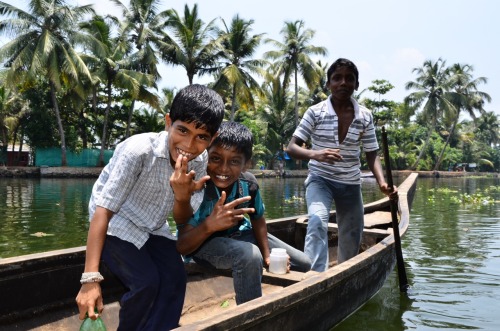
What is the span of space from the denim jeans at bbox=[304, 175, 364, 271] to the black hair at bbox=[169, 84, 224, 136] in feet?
5.54

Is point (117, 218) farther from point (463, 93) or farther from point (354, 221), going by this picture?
point (463, 93)

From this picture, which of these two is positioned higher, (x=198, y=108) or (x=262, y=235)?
(x=198, y=108)

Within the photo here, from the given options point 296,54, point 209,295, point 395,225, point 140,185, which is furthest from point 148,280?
point 296,54

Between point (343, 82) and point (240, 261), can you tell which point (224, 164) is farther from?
point (343, 82)

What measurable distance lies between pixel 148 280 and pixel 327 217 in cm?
186

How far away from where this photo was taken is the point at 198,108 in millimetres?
2168

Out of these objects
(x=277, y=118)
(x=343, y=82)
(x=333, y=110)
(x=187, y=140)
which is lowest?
(x=187, y=140)

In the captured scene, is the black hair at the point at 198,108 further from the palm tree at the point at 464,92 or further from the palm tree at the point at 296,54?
the palm tree at the point at 464,92

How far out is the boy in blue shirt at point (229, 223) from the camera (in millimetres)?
2369

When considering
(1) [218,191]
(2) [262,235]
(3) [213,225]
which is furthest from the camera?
(2) [262,235]

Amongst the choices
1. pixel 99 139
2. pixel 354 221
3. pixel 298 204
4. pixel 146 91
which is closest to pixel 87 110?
pixel 99 139

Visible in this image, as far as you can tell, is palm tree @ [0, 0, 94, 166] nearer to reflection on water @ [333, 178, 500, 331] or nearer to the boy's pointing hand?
reflection on water @ [333, 178, 500, 331]

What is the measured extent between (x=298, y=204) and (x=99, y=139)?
803 inches

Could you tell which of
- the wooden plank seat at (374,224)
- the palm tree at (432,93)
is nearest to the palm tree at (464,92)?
the palm tree at (432,93)
